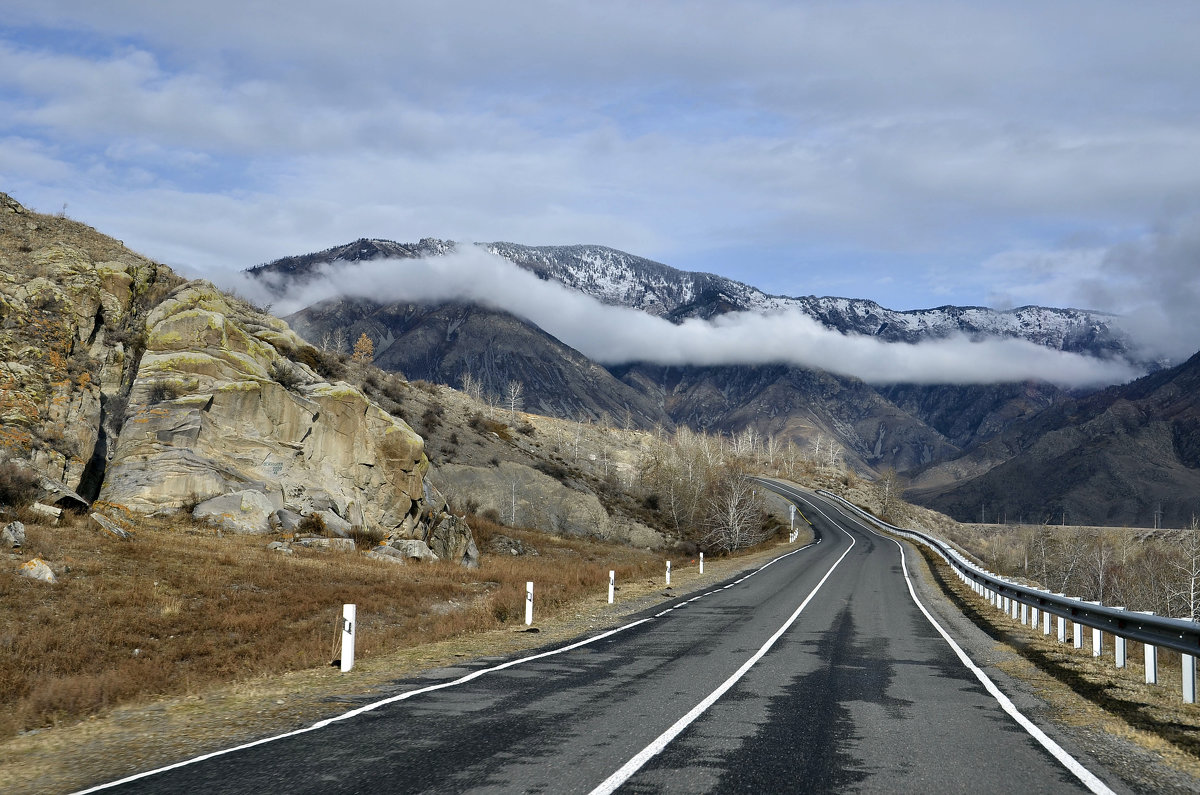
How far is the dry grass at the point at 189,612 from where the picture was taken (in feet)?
38.6

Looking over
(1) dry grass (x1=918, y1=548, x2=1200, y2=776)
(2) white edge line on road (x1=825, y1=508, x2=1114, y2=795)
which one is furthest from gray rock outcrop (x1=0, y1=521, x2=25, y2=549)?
(1) dry grass (x1=918, y1=548, x2=1200, y2=776)

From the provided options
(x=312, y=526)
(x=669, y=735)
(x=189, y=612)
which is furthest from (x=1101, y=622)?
(x=312, y=526)

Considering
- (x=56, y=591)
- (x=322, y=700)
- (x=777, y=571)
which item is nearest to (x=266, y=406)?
(x=56, y=591)

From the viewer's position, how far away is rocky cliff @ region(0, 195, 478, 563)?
94.0ft

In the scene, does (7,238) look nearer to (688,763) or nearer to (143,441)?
(143,441)

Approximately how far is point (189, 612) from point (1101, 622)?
62.4 ft

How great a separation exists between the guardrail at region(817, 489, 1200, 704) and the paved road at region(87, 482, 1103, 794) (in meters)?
2.46

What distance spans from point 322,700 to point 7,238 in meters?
37.4

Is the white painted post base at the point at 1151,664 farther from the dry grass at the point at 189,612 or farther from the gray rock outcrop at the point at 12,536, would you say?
the gray rock outcrop at the point at 12,536

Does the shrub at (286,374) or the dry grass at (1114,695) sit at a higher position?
the shrub at (286,374)

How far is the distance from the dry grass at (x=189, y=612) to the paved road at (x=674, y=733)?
14.0ft

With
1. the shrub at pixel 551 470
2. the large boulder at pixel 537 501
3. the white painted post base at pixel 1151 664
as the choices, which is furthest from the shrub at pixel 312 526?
the shrub at pixel 551 470

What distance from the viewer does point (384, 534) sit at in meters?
36.2

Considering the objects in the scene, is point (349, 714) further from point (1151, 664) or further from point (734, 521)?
point (734, 521)
